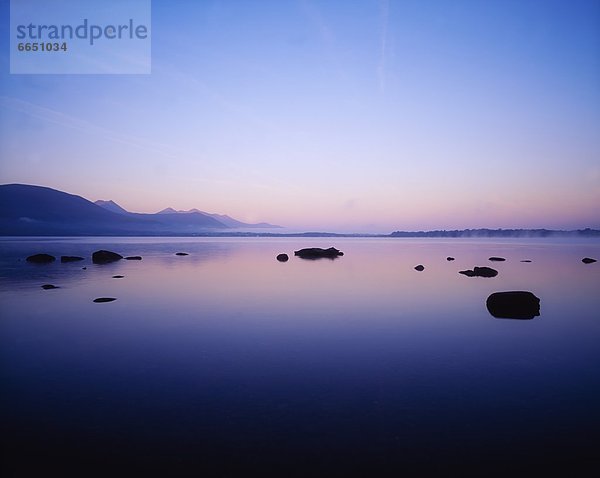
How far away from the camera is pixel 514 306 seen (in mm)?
20375

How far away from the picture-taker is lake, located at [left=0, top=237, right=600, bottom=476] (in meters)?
6.71

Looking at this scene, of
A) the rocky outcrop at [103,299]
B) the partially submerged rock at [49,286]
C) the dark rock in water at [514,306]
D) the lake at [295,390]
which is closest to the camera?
the lake at [295,390]

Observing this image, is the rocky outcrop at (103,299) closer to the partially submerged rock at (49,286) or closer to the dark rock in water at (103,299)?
the dark rock in water at (103,299)

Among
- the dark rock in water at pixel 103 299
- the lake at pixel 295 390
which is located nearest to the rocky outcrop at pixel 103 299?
the dark rock in water at pixel 103 299

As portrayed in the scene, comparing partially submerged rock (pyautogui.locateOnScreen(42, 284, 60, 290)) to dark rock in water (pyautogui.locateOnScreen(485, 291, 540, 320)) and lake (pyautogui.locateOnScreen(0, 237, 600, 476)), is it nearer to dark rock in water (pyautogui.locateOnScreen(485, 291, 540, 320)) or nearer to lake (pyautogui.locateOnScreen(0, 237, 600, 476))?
lake (pyautogui.locateOnScreen(0, 237, 600, 476))

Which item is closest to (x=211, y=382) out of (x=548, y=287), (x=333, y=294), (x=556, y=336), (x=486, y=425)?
(x=486, y=425)

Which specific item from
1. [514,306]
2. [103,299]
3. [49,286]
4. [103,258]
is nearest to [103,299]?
[103,299]

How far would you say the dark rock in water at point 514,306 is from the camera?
65.7 ft

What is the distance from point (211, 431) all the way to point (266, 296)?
62.6 feet

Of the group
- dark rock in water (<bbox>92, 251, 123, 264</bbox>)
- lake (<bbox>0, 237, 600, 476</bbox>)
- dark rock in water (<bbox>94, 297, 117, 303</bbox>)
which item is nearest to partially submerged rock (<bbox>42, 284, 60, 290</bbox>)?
lake (<bbox>0, 237, 600, 476</bbox>)

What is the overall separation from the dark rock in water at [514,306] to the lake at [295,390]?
62cm

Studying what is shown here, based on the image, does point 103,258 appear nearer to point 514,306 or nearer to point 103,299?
point 103,299

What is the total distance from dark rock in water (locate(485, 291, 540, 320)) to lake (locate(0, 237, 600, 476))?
0.62m

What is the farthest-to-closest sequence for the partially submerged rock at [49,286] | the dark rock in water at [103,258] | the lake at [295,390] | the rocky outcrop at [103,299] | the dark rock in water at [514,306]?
the dark rock in water at [103,258], the partially submerged rock at [49,286], the rocky outcrop at [103,299], the dark rock in water at [514,306], the lake at [295,390]
